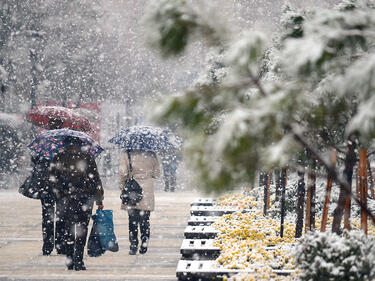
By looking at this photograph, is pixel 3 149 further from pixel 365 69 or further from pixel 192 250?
pixel 365 69

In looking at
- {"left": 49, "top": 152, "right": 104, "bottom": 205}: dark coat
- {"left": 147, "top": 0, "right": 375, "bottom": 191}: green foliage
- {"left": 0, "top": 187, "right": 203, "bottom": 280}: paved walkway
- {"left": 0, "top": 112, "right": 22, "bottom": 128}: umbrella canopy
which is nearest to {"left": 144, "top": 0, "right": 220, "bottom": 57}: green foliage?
{"left": 147, "top": 0, "right": 375, "bottom": 191}: green foliage

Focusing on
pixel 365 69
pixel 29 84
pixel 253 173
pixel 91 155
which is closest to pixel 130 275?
pixel 91 155

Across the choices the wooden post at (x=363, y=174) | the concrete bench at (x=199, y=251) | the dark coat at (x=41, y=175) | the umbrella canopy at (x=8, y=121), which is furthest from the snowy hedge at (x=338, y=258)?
the umbrella canopy at (x=8, y=121)

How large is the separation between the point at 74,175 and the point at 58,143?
512 millimetres

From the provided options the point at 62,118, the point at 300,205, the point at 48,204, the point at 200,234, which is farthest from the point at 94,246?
the point at 300,205

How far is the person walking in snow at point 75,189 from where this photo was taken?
658cm

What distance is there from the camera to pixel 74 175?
6598mm

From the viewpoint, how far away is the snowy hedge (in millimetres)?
4184

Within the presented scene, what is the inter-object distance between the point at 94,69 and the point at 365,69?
21110 millimetres

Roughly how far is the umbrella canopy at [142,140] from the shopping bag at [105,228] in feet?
3.34

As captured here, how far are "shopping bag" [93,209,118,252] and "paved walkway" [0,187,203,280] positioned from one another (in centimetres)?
27

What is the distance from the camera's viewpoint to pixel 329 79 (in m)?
3.64

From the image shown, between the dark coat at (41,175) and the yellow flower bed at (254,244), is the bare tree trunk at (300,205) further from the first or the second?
the dark coat at (41,175)

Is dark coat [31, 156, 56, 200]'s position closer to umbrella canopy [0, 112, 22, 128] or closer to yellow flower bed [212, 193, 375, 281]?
yellow flower bed [212, 193, 375, 281]
